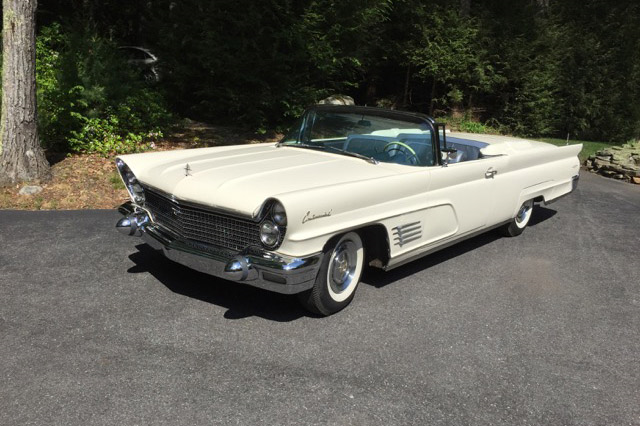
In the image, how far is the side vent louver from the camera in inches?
166

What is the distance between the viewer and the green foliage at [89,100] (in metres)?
8.44

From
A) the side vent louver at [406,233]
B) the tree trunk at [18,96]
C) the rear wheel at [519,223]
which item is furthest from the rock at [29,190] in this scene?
the rear wheel at [519,223]

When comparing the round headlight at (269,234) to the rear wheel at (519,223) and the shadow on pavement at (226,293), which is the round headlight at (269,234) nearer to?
the shadow on pavement at (226,293)

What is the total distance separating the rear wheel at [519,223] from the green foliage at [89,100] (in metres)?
5.64

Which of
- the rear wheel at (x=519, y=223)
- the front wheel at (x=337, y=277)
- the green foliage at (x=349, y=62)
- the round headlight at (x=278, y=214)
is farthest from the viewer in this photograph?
the green foliage at (x=349, y=62)

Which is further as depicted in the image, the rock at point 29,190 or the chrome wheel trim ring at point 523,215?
the rock at point 29,190

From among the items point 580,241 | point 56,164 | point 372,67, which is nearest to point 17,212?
point 56,164

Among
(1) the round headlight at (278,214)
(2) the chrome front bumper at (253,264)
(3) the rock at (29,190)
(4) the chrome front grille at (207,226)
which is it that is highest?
(1) the round headlight at (278,214)

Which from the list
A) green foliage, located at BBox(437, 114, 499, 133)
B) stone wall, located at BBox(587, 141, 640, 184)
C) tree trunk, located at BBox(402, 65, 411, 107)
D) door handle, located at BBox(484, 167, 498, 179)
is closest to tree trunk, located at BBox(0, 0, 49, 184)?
door handle, located at BBox(484, 167, 498, 179)

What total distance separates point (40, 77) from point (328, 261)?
278 inches

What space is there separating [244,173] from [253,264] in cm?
81

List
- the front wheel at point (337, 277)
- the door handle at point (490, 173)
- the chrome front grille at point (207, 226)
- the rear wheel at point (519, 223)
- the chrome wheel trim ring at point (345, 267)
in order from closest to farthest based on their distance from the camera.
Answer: the chrome front grille at point (207, 226) < the front wheel at point (337, 277) < the chrome wheel trim ring at point (345, 267) < the door handle at point (490, 173) < the rear wheel at point (519, 223)

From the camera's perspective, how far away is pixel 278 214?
3500 millimetres

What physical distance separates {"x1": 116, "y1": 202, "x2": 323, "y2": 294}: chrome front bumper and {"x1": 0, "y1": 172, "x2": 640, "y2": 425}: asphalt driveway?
1.11 ft
